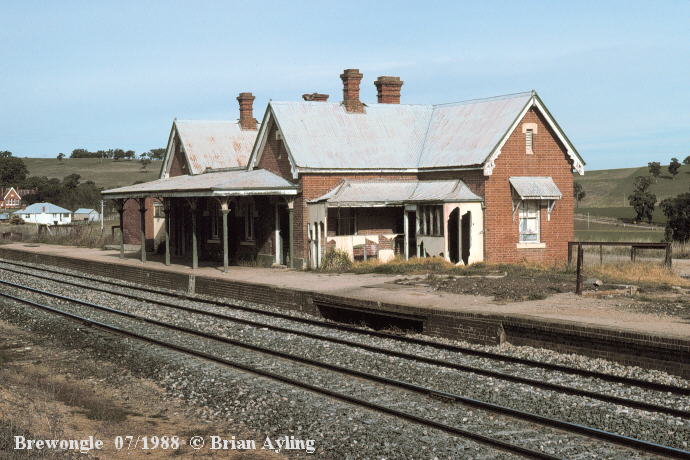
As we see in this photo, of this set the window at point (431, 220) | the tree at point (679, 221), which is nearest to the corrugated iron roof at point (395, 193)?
the window at point (431, 220)

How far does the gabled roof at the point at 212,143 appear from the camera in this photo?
120 feet

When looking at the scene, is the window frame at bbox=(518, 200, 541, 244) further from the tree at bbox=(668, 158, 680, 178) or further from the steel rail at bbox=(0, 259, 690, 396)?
the tree at bbox=(668, 158, 680, 178)

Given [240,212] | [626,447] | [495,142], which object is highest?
[495,142]

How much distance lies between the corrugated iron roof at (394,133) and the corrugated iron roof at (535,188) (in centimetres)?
143

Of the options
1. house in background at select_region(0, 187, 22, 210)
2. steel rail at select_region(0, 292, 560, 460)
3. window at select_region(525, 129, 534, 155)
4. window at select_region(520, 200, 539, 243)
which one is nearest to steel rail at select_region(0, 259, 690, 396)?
steel rail at select_region(0, 292, 560, 460)

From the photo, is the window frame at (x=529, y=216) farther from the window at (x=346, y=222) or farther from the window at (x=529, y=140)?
the window at (x=346, y=222)

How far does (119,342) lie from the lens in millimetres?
14992

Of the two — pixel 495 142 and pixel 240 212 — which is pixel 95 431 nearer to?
pixel 495 142

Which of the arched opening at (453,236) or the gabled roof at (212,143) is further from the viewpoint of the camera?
the gabled roof at (212,143)

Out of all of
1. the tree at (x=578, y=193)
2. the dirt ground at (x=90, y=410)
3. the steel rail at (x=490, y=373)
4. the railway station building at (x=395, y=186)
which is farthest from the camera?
the tree at (x=578, y=193)

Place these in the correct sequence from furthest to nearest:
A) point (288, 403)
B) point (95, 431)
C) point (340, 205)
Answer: point (340, 205)
point (288, 403)
point (95, 431)

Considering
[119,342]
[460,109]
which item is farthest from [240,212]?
[119,342]

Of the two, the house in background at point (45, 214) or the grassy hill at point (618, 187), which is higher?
the grassy hill at point (618, 187)

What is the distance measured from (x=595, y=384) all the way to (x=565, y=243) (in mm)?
17585
